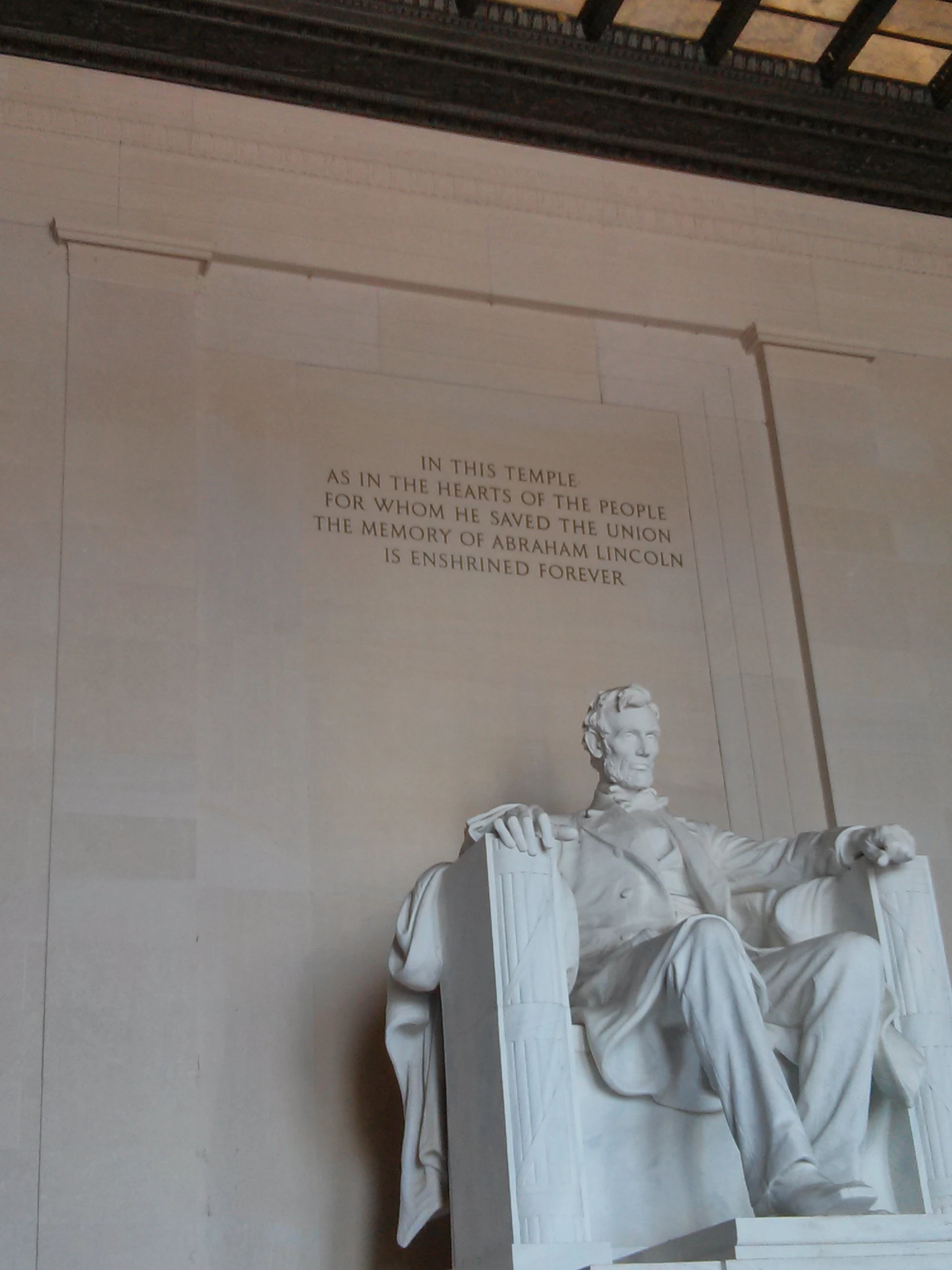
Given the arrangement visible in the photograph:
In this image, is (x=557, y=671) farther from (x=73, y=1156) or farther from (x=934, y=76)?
(x=934, y=76)

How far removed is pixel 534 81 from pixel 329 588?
259cm

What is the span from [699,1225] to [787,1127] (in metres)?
0.69

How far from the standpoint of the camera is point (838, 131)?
817 centimetres

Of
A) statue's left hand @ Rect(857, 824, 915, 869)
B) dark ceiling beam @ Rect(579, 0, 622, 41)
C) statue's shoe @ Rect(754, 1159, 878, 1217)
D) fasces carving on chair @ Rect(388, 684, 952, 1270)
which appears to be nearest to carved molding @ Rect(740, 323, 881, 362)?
dark ceiling beam @ Rect(579, 0, 622, 41)

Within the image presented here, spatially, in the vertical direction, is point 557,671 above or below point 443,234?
below

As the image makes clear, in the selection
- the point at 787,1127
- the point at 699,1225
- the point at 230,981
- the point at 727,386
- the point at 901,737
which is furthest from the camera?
the point at 727,386

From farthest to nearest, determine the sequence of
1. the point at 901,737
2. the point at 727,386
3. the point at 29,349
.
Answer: the point at 727,386
the point at 901,737
the point at 29,349

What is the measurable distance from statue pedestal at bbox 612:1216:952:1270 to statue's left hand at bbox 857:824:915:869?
1330 millimetres

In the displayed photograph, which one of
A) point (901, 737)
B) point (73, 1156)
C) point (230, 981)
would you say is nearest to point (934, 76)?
point (901, 737)

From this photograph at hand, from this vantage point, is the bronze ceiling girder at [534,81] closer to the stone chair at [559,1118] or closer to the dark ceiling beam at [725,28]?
the dark ceiling beam at [725,28]

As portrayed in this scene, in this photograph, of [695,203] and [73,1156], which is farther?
[695,203]

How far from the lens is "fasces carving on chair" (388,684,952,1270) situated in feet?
14.4

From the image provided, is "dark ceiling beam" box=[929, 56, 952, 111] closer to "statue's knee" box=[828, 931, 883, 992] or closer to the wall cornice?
the wall cornice

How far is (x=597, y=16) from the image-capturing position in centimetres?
762
